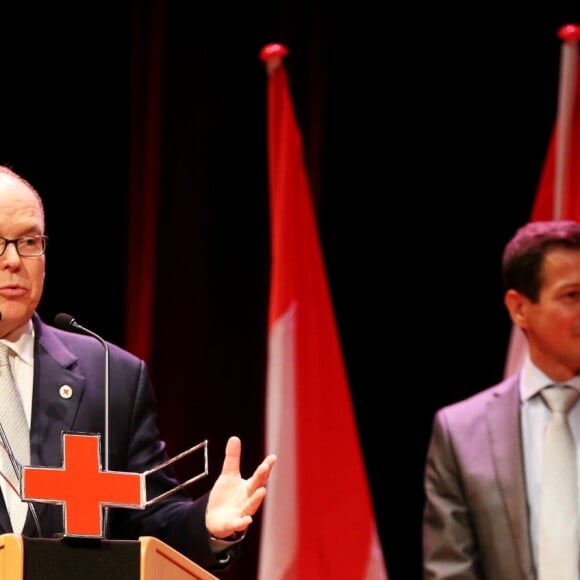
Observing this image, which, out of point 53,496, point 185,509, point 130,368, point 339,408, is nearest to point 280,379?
point 339,408

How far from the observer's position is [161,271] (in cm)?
434

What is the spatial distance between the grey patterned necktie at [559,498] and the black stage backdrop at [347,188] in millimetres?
1005

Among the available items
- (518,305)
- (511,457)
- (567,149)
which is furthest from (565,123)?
(511,457)

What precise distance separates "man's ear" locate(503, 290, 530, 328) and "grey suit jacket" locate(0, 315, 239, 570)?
123cm

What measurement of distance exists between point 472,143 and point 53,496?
9.14 feet

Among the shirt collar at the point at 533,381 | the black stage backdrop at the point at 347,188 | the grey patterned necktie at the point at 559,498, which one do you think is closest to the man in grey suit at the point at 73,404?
the grey patterned necktie at the point at 559,498

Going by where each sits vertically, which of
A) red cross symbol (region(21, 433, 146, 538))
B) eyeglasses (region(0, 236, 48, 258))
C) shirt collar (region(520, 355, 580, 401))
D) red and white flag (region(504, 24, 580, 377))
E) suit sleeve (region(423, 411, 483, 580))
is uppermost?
red and white flag (region(504, 24, 580, 377))

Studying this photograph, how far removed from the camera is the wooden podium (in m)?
1.77

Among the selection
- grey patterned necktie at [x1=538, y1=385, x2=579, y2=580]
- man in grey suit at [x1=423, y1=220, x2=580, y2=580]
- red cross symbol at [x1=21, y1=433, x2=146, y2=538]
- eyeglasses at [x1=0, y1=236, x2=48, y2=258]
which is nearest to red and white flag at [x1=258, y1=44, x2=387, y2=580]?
man in grey suit at [x1=423, y1=220, x2=580, y2=580]

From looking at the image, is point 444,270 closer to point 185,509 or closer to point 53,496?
point 185,509

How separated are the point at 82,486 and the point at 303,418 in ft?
6.19

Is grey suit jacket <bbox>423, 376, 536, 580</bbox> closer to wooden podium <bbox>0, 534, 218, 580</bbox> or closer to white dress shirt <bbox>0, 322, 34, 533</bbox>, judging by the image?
white dress shirt <bbox>0, 322, 34, 533</bbox>

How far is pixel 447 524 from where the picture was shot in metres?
3.23

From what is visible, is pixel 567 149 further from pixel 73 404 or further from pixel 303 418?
pixel 73 404
